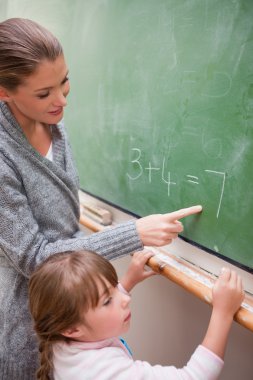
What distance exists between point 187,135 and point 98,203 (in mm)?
650

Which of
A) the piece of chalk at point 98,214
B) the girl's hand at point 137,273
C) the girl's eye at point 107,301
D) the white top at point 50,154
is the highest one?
the white top at point 50,154

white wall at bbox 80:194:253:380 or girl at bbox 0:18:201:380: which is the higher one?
girl at bbox 0:18:201:380

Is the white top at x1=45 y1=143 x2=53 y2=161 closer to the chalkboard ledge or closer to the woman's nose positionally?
the woman's nose

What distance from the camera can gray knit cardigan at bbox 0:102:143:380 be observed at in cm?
104

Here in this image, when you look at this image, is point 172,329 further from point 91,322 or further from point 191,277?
point 91,322

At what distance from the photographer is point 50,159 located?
121cm

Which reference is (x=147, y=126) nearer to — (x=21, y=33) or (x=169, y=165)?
(x=169, y=165)

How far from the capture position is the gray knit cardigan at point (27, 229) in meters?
1.04

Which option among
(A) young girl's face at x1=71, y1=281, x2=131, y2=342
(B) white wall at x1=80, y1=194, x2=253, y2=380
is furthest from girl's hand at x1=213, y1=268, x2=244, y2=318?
(A) young girl's face at x1=71, y1=281, x2=131, y2=342

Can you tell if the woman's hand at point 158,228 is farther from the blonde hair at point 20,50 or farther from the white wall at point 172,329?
the blonde hair at point 20,50

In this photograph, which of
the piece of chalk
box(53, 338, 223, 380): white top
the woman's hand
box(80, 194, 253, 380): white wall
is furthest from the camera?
the piece of chalk

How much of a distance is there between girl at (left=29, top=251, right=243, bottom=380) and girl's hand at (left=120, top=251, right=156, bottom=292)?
284 millimetres

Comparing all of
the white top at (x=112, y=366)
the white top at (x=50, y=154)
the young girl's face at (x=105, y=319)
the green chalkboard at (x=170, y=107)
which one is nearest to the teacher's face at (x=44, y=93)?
the white top at (x=50, y=154)

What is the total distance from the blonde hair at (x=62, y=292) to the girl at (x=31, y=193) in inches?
3.7
